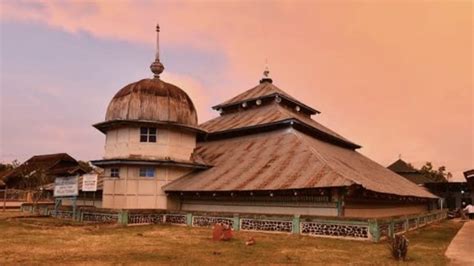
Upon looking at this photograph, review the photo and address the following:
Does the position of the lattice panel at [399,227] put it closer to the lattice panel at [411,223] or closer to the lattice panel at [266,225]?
the lattice panel at [411,223]

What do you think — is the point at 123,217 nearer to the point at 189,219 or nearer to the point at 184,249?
the point at 189,219

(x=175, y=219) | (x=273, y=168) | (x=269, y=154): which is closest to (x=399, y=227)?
(x=273, y=168)

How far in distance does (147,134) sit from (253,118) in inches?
Answer: 387

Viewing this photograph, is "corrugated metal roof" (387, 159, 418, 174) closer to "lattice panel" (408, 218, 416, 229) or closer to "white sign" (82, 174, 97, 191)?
"lattice panel" (408, 218, 416, 229)

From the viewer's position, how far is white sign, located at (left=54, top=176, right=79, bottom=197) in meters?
25.1

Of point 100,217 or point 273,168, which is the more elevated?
point 273,168

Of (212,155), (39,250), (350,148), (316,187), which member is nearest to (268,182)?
(316,187)

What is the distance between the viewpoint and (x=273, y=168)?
22.6 m

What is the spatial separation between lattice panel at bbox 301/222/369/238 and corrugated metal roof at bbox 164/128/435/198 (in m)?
1.74

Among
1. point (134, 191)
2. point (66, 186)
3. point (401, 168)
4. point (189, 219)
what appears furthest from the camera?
point (401, 168)

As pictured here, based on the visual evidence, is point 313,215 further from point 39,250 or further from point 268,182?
point 39,250

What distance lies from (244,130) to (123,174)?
32.3ft

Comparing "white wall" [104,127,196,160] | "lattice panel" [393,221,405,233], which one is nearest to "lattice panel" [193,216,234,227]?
"white wall" [104,127,196,160]

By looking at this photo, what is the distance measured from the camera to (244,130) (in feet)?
99.6
